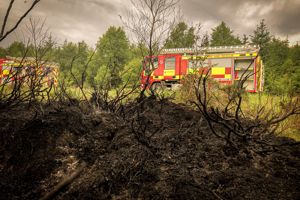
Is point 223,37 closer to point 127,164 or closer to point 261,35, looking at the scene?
point 261,35

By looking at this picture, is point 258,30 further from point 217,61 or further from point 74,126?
point 74,126

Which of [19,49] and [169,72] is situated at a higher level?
[19,49]

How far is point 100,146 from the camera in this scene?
1.42 meters

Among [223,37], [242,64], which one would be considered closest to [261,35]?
[223,37]

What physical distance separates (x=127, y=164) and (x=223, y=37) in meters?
32.7

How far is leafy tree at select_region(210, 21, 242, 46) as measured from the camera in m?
28.7

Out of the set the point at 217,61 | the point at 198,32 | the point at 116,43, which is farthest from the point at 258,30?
the point at 198,32

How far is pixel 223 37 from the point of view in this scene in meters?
29.3

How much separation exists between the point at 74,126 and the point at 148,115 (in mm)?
1060

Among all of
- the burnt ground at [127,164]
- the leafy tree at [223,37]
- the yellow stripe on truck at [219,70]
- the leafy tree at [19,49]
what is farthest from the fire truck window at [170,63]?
the leafy tree at [223,37]

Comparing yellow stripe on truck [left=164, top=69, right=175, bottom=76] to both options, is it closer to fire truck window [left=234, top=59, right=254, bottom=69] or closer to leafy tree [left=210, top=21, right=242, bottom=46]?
fire truck window [left=234, top=59, right=254, bottom=69]

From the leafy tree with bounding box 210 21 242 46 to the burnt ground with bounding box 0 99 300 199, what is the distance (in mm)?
30526

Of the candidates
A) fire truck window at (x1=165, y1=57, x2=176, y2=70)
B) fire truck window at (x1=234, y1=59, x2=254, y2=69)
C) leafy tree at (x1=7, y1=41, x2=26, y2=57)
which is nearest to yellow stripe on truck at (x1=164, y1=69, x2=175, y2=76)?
fire truck window at (x1=165, y1=57, x2=176, y2=70)

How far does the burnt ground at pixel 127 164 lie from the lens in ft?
3.19
